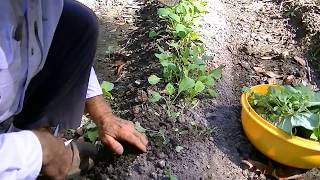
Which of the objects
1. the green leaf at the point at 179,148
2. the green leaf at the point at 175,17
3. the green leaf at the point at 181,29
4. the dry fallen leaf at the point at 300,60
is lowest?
the green leaf at the point at 179,148

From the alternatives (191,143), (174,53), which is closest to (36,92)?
(191,143)

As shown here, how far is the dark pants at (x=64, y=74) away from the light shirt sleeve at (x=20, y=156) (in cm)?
47

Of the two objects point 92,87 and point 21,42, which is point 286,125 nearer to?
point 92,87

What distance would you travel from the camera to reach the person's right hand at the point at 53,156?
1.69 meters

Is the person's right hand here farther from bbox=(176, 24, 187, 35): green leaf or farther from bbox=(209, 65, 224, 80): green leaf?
bbox=(176, 24, 187, 35): green leaf

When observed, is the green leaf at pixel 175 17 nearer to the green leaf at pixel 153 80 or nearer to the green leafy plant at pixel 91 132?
the green leaf at pixel 153 80

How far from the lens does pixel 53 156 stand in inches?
67.8

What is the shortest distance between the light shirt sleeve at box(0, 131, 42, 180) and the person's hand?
0.67m

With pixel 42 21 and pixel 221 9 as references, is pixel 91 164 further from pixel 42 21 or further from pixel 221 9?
pixel 221 9

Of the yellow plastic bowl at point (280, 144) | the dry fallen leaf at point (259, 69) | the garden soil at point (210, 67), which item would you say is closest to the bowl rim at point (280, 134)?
the yellow plastic bowl at point (280, 144)

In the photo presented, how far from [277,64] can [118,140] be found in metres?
1.12

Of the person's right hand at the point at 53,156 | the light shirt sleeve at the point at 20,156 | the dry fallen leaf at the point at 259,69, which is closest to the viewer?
the light shirt sleeve at the point at 20,156

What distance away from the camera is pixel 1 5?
1.60 meters

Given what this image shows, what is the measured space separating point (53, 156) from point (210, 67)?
4.44ft
